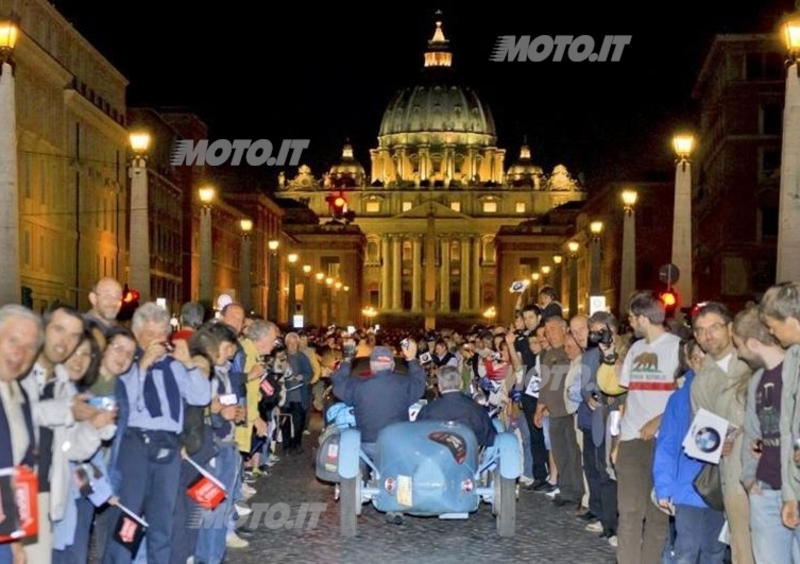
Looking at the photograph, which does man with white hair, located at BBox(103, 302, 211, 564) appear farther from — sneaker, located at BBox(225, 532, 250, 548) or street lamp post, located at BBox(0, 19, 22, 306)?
street lamp post, located at BBox(0, 19, 22, 306)

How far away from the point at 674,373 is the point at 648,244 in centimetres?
8451

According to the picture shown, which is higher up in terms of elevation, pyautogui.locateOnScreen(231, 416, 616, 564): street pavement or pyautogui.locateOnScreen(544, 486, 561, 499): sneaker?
pyautogui.locateOnScreen(231, 416, 616, 564): street pavement

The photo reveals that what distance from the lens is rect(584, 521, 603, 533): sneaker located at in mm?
14195

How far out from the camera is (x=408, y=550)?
42.4 ft

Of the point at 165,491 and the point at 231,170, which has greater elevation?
the point at 231,170

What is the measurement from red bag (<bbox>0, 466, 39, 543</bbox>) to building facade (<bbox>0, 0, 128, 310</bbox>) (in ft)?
138

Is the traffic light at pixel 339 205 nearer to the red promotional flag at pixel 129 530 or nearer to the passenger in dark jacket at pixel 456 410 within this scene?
the passenger in dark jacket at pixel 456 410

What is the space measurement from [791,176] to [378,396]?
7.92m

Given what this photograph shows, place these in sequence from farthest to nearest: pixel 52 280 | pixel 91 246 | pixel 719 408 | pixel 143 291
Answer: pixel 91 246 < pixel 52 280 < pixel 143 291 < pixel 719 408

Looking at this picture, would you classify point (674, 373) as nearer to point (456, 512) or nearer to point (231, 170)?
point (456, 512)

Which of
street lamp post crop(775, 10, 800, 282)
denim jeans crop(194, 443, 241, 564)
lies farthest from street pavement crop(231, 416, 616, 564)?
street lamp post crop(775, 10, 800, 282)

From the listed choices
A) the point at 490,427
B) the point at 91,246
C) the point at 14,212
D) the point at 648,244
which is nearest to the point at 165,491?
the point at 490,427

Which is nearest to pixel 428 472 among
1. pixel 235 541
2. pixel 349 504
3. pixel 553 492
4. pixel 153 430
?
pixel 349 504

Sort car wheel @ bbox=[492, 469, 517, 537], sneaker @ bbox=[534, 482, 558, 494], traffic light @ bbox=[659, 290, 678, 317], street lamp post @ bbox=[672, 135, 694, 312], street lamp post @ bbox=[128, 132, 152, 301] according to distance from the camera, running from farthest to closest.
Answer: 1. street lamp post @ bbox=[672, 135, 694, 312]
2. street lamp post @ bbox=[128, 132, 152, 301]
3. traffic light @ bbox=[659, 290, 678, 317]
4. sneaker @ bbox=[534, 482, 558, 494]
5. car wheel @ bbox=[492, 469, 517, 537]
